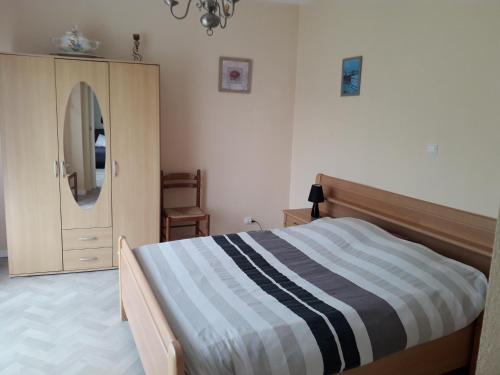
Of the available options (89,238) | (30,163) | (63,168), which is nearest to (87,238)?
(89,238)

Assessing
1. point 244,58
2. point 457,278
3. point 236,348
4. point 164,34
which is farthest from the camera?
point 244,58

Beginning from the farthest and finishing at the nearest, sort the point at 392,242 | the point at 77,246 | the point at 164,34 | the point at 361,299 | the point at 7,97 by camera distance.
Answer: the point at 164,34
the point at 77,246
the point at 7,97
the point at 392,242
the point at 361,299

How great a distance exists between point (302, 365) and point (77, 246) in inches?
Result: 102

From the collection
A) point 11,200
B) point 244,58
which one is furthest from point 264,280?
point 244,58

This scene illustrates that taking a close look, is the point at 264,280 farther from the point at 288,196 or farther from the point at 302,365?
the point at 288,196

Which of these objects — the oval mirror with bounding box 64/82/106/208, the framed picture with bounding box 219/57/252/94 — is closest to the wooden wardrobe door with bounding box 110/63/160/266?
the oval mirror with bounding box 64/82/106/208

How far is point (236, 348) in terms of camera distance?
67.1 inches

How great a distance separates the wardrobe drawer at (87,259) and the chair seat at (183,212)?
645 mm

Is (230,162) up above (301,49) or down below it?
below

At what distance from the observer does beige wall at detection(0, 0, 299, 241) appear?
12.1 ft

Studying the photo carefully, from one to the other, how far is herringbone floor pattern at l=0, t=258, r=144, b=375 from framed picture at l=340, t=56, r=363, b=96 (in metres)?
2.60

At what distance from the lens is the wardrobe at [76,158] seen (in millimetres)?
3340

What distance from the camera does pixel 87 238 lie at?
3656mm

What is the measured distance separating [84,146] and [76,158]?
0.13 m
